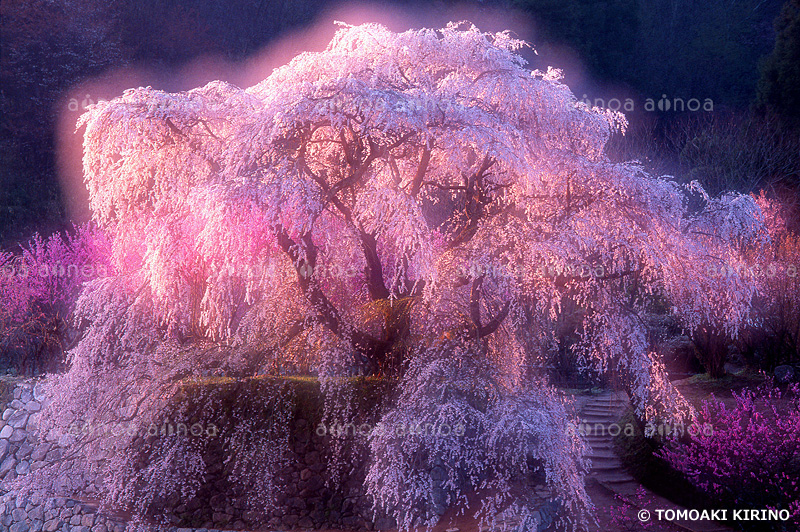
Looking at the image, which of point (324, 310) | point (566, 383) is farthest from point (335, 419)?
point (566, 383)

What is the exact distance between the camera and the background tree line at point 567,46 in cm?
2316

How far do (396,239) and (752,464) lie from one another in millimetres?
5981

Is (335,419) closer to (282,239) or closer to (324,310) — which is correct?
(324,310)

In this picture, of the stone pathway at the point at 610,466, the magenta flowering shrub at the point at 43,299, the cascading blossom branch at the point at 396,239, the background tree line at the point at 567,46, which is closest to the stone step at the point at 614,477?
the stone pathway at the point at 610,466

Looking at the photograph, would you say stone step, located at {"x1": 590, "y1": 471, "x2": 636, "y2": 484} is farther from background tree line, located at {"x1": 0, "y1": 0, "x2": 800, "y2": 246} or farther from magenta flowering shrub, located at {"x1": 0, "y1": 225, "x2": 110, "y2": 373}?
background tree line, located at {"x1": 0, "y1": 0, "x2": 800, "y2": 246}

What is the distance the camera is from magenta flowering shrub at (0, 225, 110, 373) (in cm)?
1432

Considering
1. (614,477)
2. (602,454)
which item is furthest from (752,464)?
(602,454)

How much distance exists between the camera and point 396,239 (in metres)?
7.85

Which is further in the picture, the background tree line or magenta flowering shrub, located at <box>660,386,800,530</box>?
the background tree line

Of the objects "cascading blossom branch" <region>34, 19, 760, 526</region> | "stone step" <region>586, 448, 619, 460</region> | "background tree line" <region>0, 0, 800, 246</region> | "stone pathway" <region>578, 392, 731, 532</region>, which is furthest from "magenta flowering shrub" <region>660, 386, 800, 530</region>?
"background tree line" <region>0, 0, 800, 246</region>

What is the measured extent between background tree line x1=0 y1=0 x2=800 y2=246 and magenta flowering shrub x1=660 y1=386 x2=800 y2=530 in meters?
14.8

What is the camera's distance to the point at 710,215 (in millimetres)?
9242

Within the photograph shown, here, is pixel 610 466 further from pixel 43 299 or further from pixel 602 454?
pixel 43 299

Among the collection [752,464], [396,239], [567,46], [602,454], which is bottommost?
[602,454]
